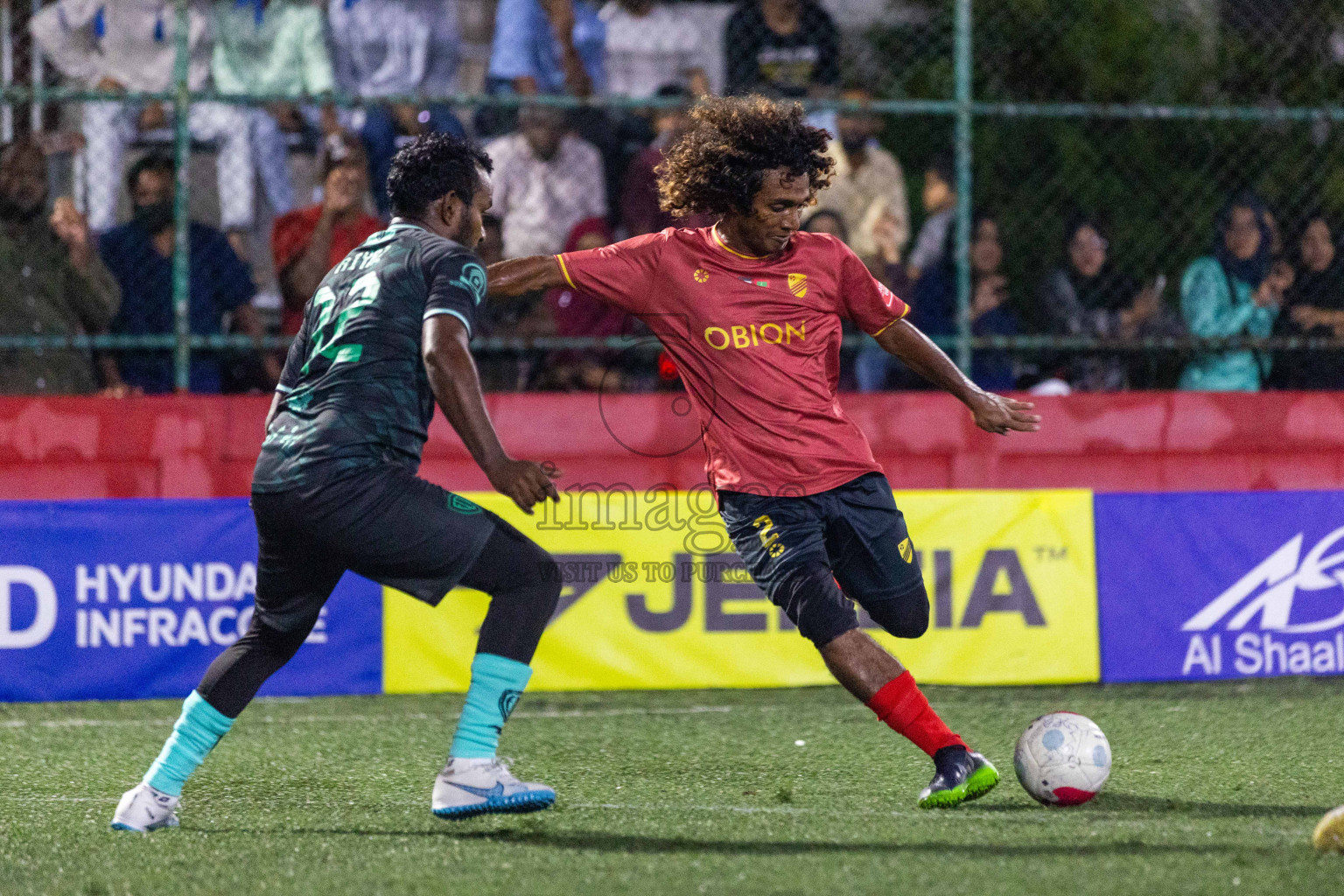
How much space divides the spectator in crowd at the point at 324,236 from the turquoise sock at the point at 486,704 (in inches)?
164

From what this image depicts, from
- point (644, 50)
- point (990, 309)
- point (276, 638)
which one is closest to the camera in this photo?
point (276, 638)

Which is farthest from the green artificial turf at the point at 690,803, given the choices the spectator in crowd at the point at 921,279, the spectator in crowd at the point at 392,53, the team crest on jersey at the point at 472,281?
the spectator in crowd at the point at 392,53

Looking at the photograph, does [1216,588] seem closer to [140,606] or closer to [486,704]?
[486,704]

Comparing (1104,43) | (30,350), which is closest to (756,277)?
(30,350)

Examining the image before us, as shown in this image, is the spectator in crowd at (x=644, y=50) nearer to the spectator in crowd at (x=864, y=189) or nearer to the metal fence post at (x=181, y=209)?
the spectator in crowd at (x=864, y=189)

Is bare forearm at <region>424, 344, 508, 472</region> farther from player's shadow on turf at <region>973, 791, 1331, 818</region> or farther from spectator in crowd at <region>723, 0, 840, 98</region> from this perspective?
spectator in crowd at <region>723, 0, 840, 98</region>

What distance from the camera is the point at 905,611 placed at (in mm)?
4902

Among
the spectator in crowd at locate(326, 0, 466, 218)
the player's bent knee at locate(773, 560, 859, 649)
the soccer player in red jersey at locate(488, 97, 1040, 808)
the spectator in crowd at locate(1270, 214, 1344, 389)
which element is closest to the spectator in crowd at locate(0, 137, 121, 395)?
the spectator in crowd at locate(326, 0, 466, 218)

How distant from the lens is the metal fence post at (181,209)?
7.60 metres

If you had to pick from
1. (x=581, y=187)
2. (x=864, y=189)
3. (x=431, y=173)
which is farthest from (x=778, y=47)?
(x=431, y=173)

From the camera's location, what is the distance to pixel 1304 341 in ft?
26.9

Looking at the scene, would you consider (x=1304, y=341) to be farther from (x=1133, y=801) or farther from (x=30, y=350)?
(x=30, y=350)

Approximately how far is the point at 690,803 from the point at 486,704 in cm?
89

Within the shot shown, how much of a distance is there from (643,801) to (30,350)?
4.22m
